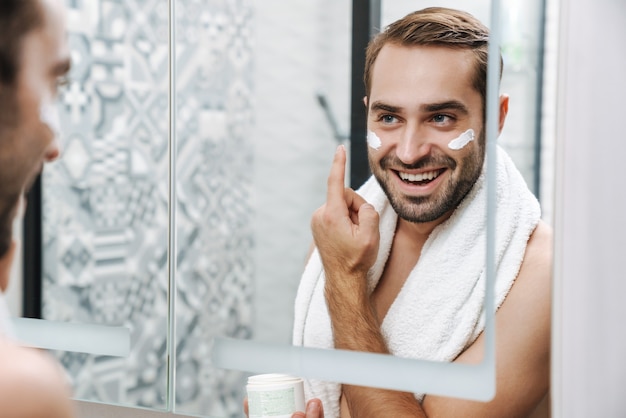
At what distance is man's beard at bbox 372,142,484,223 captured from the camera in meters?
1.11

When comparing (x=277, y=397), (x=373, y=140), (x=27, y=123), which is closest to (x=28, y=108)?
(x=27, y=123)

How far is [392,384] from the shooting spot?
116 centimetres

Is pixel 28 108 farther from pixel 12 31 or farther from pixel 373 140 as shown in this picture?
pixel 373 140

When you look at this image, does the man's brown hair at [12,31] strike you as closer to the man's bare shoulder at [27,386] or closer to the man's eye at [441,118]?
the man's bare shoulder at [27,386]

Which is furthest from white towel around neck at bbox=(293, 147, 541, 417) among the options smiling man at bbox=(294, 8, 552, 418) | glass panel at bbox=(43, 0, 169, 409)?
glass panel at bbox=(43, 0, 169, 409)

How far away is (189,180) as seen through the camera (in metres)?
1.35

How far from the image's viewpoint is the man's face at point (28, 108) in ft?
2.30

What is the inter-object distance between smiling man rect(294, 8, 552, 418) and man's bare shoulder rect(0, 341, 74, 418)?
0.61 m

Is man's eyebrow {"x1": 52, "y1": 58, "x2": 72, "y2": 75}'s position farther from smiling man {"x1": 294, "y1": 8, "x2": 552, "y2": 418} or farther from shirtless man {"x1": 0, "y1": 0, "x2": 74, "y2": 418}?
smiling man {"x1": 294, "y1": 8, "x2": 552, "y2": 418}

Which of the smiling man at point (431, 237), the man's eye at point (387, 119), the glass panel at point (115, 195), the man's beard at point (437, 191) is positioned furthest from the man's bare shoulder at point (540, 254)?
the glass panel at point (115, 195)

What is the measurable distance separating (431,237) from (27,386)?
0.66m

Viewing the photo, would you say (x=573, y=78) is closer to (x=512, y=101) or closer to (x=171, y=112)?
(x=512, y=101)

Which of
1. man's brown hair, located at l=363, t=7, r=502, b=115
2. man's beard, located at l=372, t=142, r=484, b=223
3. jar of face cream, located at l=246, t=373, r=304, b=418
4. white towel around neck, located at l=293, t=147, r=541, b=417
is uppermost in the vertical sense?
man's brown hair, located at l=363, t=7, r=502, b=115

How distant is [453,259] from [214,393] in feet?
1.53
